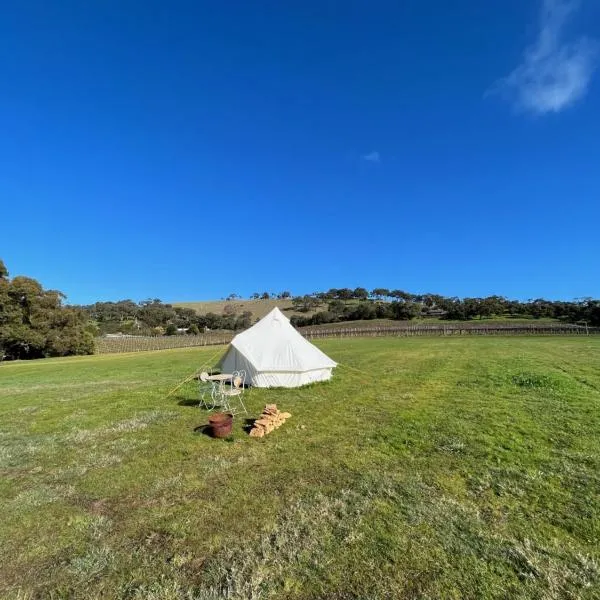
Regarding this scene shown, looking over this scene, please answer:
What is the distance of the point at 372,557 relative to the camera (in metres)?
4.01

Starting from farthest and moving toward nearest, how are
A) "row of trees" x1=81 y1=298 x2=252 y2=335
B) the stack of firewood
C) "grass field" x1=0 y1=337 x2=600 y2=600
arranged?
1. "row of trees" x1=81 y1=298 x2=252 y2=335
2. the stack of firewood
3. "grass field" x1=0 y1=337 x2=600 y2=600

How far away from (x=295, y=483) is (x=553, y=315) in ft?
271

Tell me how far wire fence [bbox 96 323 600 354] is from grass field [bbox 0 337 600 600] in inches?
1928

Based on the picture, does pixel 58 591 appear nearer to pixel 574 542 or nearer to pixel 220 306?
pixel 574 542

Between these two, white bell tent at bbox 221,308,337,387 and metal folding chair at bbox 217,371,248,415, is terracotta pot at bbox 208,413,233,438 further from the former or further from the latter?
white bell tent at bbox 221,308,337,387

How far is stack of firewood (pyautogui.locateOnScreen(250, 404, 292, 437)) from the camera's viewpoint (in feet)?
28.1

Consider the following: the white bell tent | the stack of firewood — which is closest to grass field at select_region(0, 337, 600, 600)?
the stack of firewood

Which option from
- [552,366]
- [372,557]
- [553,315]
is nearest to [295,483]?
[372,557]

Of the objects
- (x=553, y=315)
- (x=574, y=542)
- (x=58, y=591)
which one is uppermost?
(x=553, y=315)

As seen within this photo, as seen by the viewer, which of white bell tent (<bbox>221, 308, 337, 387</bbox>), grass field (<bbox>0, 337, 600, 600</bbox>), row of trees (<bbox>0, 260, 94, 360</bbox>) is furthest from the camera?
row of trees (<bbox>0, 260, 94, 360</bbox>)

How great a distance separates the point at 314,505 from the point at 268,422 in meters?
3.81

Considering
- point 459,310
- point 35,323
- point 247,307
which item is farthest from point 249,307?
point 35,323

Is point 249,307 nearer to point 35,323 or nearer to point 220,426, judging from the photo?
point 35,323

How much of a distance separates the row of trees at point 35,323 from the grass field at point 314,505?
43352 millimetres
